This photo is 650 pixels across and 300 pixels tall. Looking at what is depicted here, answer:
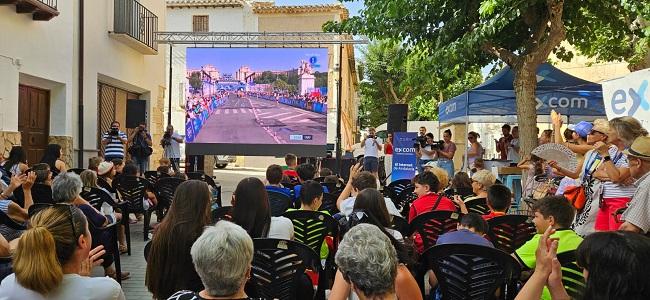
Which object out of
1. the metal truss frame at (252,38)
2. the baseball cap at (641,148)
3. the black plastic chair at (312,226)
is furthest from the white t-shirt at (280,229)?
the metal truss frame at (252,38)

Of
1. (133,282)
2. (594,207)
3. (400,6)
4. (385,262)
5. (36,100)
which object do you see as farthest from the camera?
(36,100)

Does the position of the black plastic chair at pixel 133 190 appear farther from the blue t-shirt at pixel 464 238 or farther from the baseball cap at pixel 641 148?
the baseball cap at pixel 641 148

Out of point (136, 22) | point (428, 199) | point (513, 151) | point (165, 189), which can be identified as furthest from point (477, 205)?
point (136, 22)

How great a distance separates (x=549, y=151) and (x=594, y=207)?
1.22 meters

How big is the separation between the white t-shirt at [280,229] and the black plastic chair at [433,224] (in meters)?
1.10

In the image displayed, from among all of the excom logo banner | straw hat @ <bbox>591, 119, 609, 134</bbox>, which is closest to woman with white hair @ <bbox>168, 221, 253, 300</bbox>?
straw hat @ <bbox>591, 119, 609, 134</bbox>

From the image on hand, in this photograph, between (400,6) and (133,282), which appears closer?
(133,282)

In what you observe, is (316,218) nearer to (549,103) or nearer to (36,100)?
(549,103)

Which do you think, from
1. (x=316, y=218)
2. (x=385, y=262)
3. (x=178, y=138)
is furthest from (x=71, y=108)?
(x=385, y=262)

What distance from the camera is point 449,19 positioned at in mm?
9086

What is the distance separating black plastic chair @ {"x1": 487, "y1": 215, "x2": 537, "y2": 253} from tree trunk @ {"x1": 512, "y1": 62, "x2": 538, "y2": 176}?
4808 mm

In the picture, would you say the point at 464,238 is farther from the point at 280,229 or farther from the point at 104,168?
the point at 104,168

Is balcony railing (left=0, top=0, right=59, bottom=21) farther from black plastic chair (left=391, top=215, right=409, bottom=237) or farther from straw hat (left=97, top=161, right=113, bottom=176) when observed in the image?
black plastic chair (left=391, top=215, right=409, bottom=237)

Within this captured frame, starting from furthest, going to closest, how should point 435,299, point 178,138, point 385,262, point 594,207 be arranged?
point 178,138 < point 594,207 < point 435,299 < point 385,262
